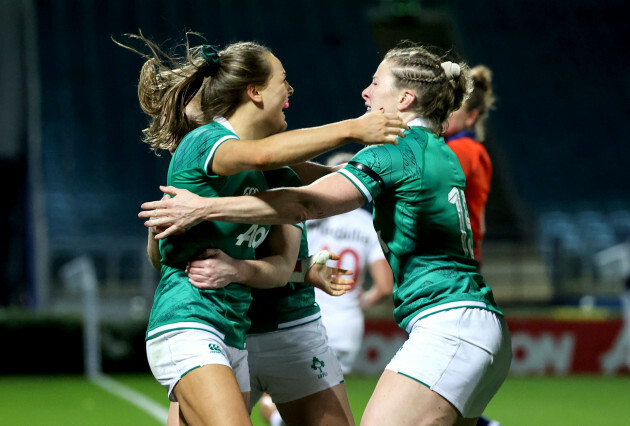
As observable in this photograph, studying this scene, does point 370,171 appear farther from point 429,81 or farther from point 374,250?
point 374,250

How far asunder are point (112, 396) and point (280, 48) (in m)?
14.5

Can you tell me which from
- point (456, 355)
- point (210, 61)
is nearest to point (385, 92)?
point (210, 61)

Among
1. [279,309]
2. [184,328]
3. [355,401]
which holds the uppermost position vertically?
[184,328]

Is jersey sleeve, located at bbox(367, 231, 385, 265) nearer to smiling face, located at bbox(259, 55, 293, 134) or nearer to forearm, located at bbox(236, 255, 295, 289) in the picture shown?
forearm, located at bbox(236, 255, 295, 289)

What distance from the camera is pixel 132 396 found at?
10898 millimetres

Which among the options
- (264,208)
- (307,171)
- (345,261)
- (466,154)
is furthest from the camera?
(345,261)

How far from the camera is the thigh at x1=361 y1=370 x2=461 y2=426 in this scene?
3.21 meters

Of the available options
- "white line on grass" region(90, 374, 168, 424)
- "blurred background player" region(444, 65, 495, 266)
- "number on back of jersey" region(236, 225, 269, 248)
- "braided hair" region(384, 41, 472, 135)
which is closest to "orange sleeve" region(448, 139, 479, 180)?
"blurred background player" region(444, 65, 495, 266)

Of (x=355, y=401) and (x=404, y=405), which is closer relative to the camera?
(x=404, y=405)

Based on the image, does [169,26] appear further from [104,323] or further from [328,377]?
[328,377]

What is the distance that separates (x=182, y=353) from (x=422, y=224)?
100 centimetres

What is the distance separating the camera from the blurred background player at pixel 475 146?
17.4 feet

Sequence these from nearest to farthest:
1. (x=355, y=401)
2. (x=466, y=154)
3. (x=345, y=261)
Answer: (x=466, y=154)
(x=345, y=261)
(x=355, y=401)

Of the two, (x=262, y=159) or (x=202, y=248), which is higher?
(x=262, y=159)
